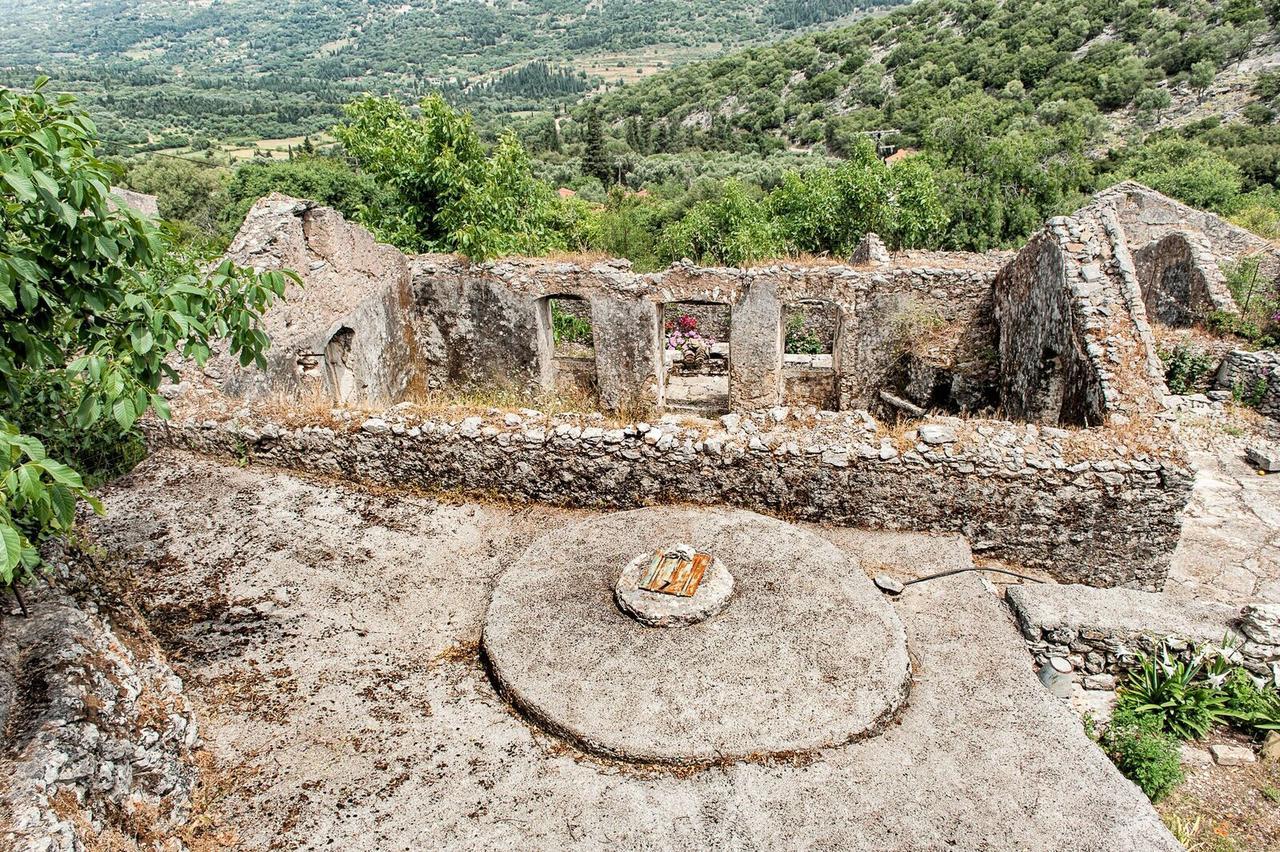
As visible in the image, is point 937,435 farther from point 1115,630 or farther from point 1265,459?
point 1265,459

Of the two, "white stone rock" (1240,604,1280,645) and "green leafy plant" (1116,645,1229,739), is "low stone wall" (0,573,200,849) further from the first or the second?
"white stone rock" (1240,604,1280,645)

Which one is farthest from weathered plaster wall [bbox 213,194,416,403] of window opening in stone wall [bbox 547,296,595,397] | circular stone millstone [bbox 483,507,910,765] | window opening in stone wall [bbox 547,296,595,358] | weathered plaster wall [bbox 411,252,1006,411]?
circular stone millstone [bbox 483,507,910,765]

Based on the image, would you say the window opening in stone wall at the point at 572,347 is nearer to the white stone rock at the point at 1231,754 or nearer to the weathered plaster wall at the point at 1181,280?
the white stone rock at the point at 1231,754

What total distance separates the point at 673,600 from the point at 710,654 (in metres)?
0.49

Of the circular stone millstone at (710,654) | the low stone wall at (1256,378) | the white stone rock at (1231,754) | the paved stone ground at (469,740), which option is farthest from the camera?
the low stone wall at (1256,378)

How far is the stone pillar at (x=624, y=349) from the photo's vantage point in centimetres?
1319

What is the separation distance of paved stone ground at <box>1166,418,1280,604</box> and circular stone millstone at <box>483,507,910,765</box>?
398 cm

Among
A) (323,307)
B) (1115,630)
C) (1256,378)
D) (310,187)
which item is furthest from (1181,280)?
(310,187)

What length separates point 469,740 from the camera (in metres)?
4.51

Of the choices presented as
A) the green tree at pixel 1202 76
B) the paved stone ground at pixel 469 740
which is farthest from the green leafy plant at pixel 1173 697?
the green tree at pixel 1202 76

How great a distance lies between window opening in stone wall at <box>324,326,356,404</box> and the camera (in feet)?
37.3

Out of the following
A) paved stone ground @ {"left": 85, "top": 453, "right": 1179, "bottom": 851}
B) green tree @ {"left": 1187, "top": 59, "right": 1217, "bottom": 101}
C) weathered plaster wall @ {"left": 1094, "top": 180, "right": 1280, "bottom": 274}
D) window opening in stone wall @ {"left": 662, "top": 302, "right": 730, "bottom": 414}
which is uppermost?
green tree @ {"left": 1187, "top": 59, "right": 1217, "bottom": 101}

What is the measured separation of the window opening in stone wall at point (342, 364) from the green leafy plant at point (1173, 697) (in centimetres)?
1004

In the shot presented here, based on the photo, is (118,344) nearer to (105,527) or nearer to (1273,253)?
(105,527)
